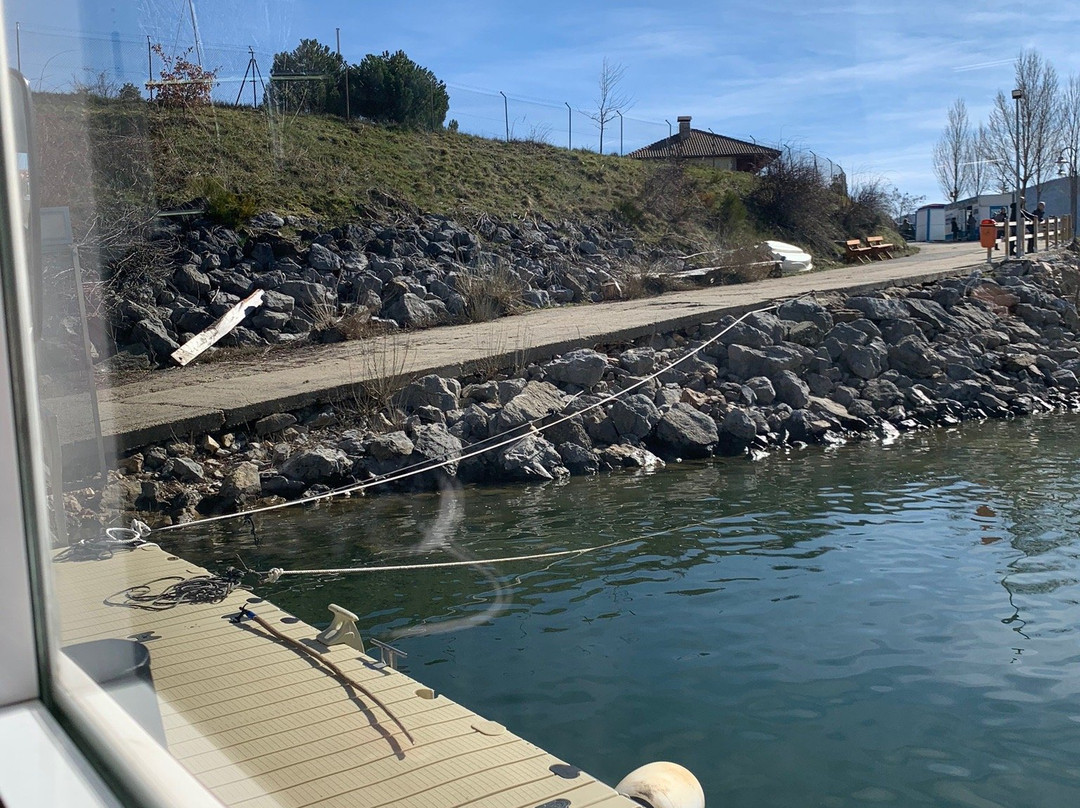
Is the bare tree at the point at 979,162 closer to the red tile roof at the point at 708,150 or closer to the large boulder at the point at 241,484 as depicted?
the large boulder at the point at 241,484

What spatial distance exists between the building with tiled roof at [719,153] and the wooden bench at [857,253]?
3062 millimetres

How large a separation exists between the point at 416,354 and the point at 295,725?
8.81 meters

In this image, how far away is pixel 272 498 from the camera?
26.6 feet

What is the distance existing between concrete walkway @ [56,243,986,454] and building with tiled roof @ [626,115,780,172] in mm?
5818

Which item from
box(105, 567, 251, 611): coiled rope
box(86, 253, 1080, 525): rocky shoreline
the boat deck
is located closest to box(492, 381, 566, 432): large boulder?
box(86, 253, 1080, 525): rocky shoreline

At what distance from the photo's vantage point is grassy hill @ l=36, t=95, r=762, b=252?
5.29ft

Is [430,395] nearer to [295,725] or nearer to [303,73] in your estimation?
[303,73]

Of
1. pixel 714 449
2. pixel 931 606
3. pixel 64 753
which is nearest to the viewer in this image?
pixel 64 753

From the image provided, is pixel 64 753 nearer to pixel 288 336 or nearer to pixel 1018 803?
pixel 1018 803

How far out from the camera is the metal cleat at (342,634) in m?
3.21

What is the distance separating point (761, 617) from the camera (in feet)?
16.5

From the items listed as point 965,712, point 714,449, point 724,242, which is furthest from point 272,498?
point 724,242

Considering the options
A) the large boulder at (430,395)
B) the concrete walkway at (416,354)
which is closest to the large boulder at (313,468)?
the concrete walkway at (416,354)

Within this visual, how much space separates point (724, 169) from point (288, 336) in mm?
15741
